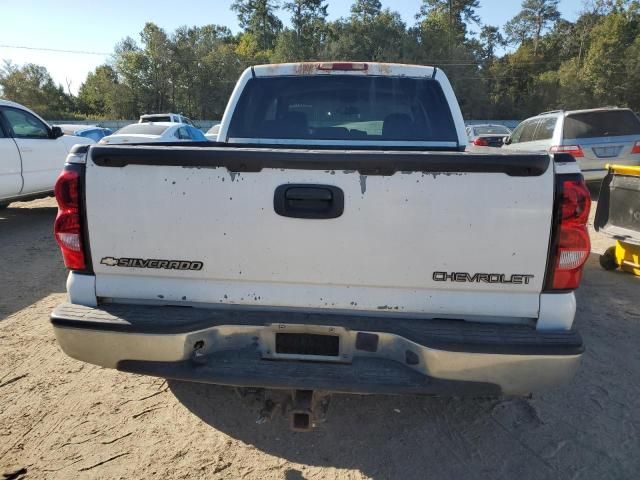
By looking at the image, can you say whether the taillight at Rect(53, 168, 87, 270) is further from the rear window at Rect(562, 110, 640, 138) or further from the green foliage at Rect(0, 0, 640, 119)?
the green foliage at Rect(0, 0, 640, 119)

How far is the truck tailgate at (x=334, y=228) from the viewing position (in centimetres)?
201

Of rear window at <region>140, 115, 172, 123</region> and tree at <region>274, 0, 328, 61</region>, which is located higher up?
tree at <region>274, 0, 328, 61</region>

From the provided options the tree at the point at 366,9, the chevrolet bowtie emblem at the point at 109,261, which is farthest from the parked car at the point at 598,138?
the tree at the point at 366,9

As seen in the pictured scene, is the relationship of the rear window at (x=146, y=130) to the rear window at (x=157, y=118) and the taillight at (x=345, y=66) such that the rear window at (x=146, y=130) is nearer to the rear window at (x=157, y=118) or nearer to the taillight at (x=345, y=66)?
the rear window at (x=157, y=118)

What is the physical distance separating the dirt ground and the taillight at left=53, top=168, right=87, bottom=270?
1033 millimetres

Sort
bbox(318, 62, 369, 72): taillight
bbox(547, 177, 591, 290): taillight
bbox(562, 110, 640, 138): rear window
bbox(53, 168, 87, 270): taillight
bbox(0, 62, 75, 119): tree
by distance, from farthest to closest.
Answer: bbox(0, 62, 75, 119): tree < bbox(562, 110, 640, 138): rear window < bbox(318, 62, 369, 72): taillight < bbox(53, 168, 87, 270): taillight < bbox(547, 177, 591, 290): taillight

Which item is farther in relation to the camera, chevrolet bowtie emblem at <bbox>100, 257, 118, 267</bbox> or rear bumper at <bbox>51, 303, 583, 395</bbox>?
chevrolet bowtie emblem at <bbox>100, 257, 118, 267</bbox>

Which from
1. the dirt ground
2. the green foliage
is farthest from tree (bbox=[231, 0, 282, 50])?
the dirt ground

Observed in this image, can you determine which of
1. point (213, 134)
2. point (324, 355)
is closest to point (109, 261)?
point (324, 355)

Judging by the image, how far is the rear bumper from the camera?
2.02 metres

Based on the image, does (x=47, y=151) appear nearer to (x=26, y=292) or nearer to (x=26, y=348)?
(x=26, y=292)

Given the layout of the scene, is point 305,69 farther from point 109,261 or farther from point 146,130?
point 146,130

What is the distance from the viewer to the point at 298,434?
261 centimetres

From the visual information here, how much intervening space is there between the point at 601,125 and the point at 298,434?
967 centimetres
